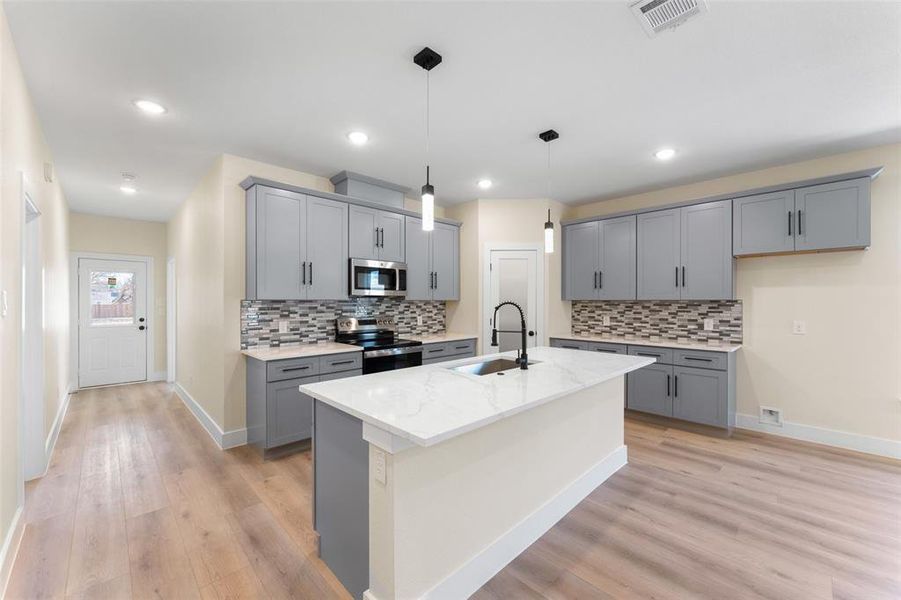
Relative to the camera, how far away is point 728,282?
3.91 meters

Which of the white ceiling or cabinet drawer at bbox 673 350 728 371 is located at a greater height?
the white ceiling

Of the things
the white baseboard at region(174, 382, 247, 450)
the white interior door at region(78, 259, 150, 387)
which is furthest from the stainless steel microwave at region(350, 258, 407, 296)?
the white interior door at region(78, 259, 150, 387)

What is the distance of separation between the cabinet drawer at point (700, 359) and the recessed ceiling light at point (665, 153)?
188cm

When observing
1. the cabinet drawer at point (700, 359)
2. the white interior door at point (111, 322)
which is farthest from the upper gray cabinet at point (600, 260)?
the white interior door at point (111, 322)

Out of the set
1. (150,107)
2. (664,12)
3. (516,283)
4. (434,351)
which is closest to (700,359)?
(516,283)

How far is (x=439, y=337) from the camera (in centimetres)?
488

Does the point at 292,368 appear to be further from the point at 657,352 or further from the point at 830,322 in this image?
the point at 830,322

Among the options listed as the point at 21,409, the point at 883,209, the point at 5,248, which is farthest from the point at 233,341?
the point at 883,209

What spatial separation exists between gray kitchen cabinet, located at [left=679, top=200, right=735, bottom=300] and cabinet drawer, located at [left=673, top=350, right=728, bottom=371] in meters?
0.59

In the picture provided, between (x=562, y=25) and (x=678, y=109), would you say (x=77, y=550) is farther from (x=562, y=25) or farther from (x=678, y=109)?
(x=678, y=109)

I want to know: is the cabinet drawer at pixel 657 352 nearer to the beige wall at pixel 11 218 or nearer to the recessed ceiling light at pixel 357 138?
the recessed ceiling light at pixel 357 138

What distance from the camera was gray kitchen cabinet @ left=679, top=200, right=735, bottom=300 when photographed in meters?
3.92

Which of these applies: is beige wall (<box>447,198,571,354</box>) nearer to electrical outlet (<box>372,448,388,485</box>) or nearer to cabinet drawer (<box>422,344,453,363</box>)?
cabinet drawer (<box>422,344,453,363</box>)

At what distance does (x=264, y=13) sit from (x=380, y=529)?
7.56 ft
